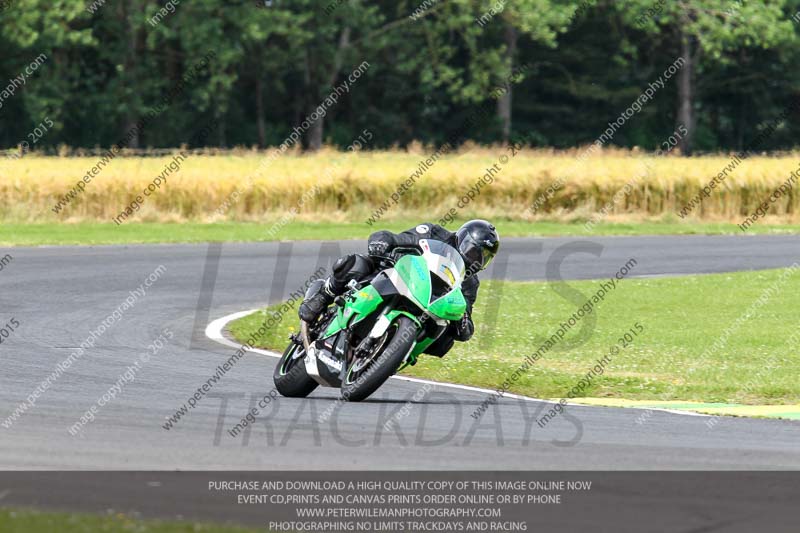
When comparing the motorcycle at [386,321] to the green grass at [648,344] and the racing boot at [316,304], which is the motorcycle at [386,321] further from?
the green grass at [648,344]

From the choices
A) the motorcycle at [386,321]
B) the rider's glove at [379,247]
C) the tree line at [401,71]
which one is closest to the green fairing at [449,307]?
the motorcycle at [386,321]

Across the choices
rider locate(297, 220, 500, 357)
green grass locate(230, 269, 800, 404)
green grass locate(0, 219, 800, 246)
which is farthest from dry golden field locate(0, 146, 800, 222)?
rider locate(297, 220, 500, 357)

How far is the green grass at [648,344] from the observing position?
12.7 metres

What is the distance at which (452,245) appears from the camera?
1148 cm

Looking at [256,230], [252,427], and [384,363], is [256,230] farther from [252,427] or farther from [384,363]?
[252,427]

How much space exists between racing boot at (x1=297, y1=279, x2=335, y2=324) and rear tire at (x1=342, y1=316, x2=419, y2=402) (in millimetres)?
728

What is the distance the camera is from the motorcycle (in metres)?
10.9

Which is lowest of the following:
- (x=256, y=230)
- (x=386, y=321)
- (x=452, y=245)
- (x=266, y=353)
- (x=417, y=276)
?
(x=256, y=230)

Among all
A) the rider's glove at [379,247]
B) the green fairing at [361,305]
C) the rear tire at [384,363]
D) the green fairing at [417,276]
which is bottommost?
the rear tire at [384,363]

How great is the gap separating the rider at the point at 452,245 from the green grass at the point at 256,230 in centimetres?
1650

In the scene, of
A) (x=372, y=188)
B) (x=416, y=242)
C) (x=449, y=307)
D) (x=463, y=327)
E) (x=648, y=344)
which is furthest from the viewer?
(x=372, y=188)
